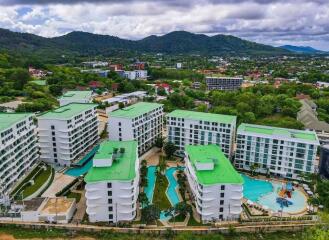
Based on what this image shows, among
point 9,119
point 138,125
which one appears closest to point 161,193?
Result: point 138,125

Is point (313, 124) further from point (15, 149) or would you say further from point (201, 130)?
point (15, 149)

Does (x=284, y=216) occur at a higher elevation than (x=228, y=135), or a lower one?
lower

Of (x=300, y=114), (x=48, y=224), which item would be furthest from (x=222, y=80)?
(x=48, y=224)

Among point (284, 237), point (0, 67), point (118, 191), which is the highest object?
point (0, 67)

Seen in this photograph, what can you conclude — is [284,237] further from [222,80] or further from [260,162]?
[222,80]

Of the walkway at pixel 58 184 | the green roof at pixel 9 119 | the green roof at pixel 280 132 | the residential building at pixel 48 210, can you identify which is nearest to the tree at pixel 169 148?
the green roof at pixel 280 132

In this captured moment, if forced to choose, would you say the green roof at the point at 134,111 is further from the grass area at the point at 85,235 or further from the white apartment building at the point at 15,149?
the grass area at the point at 85,235

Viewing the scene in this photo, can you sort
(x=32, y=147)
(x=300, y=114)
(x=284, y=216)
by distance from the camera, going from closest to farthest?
(x=284, y=216) → (x=32, y=147) → (x=300, y=114)
